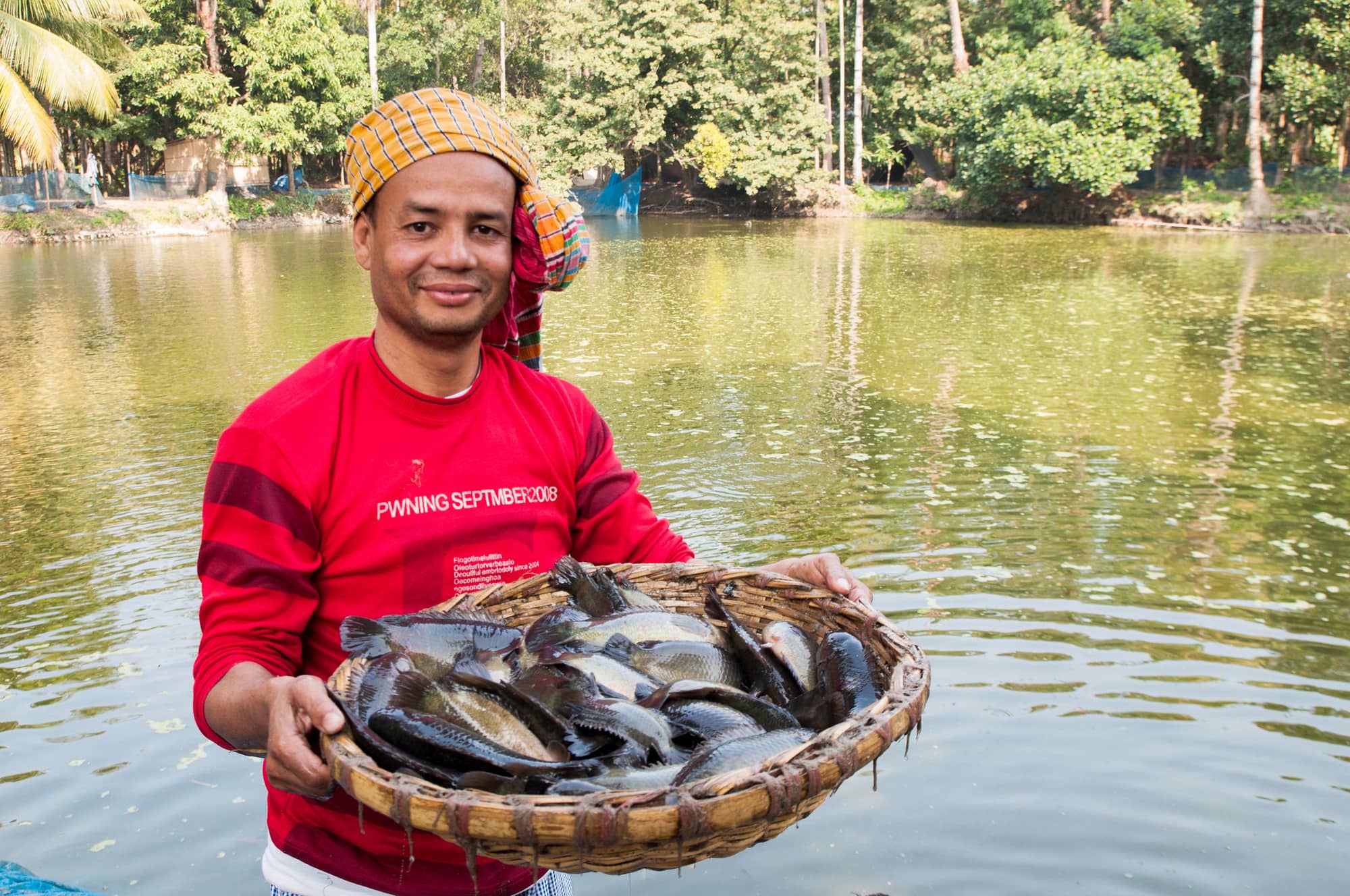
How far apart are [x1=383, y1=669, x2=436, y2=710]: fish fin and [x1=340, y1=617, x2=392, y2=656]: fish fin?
10 centimetres

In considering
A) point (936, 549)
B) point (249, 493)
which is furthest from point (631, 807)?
point (936, 549)

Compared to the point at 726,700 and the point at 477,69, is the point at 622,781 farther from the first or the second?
the point at 477,69

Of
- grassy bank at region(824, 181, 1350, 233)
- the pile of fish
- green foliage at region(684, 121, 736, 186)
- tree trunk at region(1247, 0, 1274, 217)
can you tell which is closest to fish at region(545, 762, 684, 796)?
the pile of fish

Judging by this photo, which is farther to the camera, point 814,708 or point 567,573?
point 567,573

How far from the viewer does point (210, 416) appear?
31.2 feet

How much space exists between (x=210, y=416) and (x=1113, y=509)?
724cm

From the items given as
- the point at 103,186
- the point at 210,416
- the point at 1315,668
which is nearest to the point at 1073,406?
the point at 1315,668

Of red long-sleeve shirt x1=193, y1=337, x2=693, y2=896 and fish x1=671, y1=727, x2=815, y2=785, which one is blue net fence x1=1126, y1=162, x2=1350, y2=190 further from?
fish x1=671, y1=727, x2=815, y2=785

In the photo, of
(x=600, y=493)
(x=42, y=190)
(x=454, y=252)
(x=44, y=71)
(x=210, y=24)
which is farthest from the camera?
(x=210, y=24)

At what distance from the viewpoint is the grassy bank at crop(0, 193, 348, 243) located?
2753 centimetres

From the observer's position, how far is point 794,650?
2.46 meters

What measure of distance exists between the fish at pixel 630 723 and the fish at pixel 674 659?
28 cm

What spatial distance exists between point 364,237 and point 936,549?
4.83 metres

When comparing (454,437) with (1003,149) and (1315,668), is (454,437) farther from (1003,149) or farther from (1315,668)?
(1003,149)
